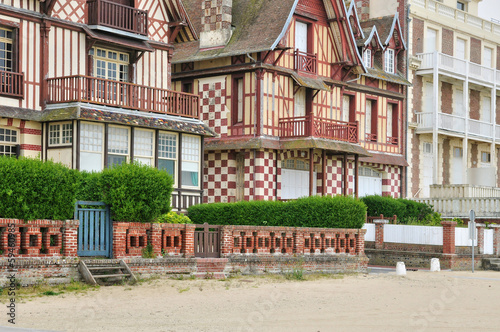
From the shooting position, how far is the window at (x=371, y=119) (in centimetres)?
3812

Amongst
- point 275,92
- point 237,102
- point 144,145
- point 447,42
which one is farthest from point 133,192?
point 447,42

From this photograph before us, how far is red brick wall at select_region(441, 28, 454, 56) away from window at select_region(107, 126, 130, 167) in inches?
822

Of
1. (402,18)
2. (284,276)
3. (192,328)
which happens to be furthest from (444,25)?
(192,328)

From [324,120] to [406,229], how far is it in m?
6.01

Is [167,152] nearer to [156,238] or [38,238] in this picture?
[156,238]

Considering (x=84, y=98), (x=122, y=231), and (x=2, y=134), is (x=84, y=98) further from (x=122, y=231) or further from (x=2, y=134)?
(x=122, y=231)

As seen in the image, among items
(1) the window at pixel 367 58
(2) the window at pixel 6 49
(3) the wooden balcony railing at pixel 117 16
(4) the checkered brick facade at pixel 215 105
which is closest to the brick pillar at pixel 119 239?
(2) the window at pixel 6 49

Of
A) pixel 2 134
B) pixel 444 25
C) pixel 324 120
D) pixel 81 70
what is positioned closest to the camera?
pixel 2 134

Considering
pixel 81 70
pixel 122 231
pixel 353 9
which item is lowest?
pixel 122 231

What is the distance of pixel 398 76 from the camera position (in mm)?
39594

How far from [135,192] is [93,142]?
6.79 metres

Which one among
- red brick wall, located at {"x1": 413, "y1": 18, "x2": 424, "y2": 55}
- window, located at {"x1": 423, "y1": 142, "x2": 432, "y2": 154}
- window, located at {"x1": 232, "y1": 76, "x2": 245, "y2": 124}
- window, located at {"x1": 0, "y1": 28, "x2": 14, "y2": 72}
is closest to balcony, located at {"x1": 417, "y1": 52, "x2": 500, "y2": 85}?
red brick wall, located at {"x1": 413, "y1": 18, "x2": 424, "y2": 55}

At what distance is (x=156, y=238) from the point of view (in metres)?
19.7

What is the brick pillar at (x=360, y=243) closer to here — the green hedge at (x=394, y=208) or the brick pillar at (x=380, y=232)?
the brick pillar at (x=380, y=232)
